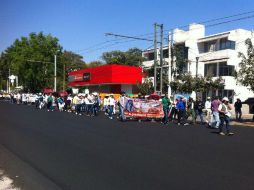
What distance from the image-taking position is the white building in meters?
50.1

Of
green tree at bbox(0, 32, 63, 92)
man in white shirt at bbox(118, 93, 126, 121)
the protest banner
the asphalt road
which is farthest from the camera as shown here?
green tree at bbox(0, 32, 63, 92)

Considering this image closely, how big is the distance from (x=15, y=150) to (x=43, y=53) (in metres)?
65.4

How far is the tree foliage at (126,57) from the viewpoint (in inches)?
2955

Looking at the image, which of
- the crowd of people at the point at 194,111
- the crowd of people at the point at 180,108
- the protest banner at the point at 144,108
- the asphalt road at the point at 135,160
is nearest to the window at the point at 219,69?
the crowd of people at the point at 180,108

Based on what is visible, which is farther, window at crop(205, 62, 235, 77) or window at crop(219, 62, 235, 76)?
window at crop(205, 62, 235, 77)

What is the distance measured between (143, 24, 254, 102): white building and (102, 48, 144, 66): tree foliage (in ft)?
52.6

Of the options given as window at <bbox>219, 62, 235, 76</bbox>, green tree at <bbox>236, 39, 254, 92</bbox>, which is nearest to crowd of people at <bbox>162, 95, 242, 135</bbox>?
green tree at <bbox>236, 39, 254, 92</bbox>

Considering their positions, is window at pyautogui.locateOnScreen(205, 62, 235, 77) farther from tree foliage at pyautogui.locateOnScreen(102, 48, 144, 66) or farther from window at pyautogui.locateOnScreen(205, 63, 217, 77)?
tree foliage at pyautogui.locateOnScreen(102, 48, 144, 66)

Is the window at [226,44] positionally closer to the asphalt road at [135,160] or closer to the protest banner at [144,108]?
the protest banner at [144,108]

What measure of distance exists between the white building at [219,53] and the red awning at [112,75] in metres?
4.49

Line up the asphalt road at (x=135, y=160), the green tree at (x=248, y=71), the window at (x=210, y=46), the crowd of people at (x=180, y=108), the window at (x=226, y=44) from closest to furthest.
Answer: the asphalt road at (x=135, y=160)
the crowd of people at (x=180, y=108)
the green tree at (x=248, y=71)
the window at (x=226, y=44)
the window at (x=210, y=46)

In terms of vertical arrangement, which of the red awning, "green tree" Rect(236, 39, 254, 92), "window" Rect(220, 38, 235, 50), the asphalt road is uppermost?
"window" Rect(220, 38, 235, 50)

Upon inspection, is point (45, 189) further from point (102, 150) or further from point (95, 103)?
point (95, 103)

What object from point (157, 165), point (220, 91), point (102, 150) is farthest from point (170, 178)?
point (220, 91)
